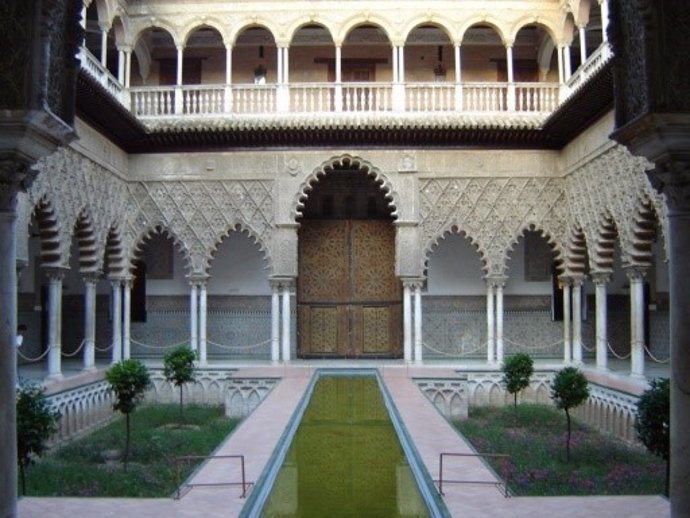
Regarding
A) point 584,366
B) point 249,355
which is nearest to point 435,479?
point 584,366

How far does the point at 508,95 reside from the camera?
56.7ft

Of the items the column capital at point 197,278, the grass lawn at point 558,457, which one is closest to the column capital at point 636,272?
the grass lawn at point 558,457

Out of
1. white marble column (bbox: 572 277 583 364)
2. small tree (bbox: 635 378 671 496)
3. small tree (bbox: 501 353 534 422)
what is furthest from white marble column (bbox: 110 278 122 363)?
small tree (bbox: 635 378 671 496)

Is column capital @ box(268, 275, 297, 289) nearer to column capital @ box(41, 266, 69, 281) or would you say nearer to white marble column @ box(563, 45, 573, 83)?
column capital @ box(41, 266, 69, 281)

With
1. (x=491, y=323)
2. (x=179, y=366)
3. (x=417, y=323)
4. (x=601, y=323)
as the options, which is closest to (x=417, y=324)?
(x=417, y=323)

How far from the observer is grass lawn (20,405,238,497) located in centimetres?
878

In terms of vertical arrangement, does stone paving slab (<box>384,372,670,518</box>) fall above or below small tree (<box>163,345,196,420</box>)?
below

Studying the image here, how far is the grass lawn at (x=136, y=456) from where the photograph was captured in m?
8.78

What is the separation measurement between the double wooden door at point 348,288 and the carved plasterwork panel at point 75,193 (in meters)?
4.93

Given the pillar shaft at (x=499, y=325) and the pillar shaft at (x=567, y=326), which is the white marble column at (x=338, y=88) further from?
the pillar shaft at (x=567, y=326)

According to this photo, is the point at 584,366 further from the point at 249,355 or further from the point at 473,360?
the point at 249,355

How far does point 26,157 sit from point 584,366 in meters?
13.4

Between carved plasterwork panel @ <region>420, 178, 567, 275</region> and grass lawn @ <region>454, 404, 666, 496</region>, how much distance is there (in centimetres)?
406

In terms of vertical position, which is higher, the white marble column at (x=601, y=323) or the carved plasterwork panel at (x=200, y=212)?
the carved plasterwork panel at (x=200, y=212)
